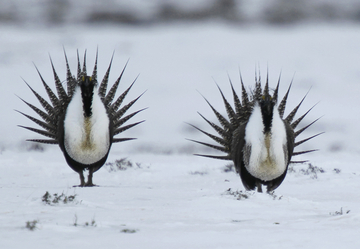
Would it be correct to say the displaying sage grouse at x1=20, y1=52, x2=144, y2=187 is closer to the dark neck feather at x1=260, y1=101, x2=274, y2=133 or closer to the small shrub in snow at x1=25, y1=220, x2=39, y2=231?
the dark neck feather at x1=260, y1=101, x2=274, y2=133

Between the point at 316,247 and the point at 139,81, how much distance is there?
1810cm

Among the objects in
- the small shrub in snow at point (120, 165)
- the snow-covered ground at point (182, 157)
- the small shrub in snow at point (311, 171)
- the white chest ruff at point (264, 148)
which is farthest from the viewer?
the small shrub in snow at point (120, 165)

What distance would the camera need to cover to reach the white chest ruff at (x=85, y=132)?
509cm

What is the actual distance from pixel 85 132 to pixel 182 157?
167 inches

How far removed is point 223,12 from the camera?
33.9m

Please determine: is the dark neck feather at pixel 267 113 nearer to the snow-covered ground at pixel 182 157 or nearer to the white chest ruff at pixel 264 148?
the white chest ruff at pixel 264 148

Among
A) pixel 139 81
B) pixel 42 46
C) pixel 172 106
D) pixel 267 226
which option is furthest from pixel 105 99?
pixel 42 46

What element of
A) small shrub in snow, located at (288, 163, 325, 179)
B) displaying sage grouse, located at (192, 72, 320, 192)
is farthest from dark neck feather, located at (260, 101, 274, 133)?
small shrub in snow, located at (288, 163, 325, 179)

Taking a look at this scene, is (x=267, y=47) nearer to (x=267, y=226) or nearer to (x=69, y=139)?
(x=69, y=139)

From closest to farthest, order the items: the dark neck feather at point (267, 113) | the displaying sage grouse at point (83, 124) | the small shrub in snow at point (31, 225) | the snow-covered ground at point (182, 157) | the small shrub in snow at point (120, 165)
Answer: the small shrub in snow at point (31, 225), the snow-covered ground at point (182, 157), the dark neck feather at point (267, 113), the displaying sage grouse at point (83, 124), the small shrub in snow at point (120, 165)

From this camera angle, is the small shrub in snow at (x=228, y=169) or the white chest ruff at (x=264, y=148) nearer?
the white chest ruff at (x=264, y=148)

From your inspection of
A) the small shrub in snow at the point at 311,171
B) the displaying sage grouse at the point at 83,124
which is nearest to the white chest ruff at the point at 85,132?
the displaying sage grouse at the point at 83,124

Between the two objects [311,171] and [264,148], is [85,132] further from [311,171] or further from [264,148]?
[311,171]

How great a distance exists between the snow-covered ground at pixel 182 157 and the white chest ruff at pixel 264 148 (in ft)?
0.93
